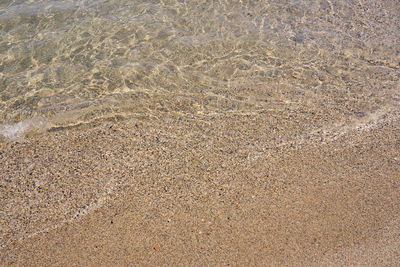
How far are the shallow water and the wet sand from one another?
1.48 ft

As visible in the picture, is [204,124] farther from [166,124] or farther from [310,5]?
[310,5]

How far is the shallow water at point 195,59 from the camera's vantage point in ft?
15.8

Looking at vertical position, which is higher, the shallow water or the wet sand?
the shallow water

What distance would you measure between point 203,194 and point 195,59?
2.93 metres

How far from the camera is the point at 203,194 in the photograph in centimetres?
356

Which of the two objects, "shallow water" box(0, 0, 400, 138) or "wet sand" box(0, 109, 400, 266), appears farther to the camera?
"shallow water" box(0, 0, 400, 138)

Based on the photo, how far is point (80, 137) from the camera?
430cm

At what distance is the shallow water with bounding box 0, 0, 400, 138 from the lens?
15.8 ft

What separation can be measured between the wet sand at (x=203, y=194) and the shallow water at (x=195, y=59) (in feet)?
1.48

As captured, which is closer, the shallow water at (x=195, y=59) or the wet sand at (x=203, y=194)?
the wet sand at (x=203, y=194)

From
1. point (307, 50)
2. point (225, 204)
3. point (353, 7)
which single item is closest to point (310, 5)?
point (353, 7)

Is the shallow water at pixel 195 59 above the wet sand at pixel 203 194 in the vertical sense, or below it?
above

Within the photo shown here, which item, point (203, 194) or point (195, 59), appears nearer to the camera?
point (203, 194)

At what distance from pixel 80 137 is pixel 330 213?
317 cm
